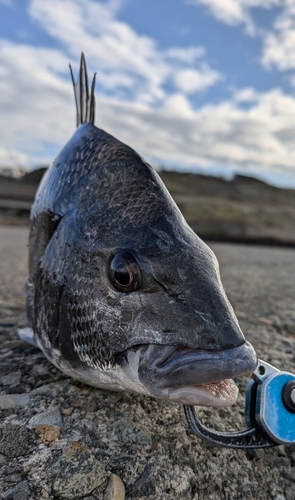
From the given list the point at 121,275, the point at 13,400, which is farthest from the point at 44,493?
the point at 121,275

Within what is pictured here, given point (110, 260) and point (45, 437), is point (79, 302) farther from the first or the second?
point (45, 437)

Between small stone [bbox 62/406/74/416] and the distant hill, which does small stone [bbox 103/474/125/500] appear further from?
the distant hill

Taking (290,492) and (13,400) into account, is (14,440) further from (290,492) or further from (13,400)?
(290,492)

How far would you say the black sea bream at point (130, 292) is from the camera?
3.68 ft

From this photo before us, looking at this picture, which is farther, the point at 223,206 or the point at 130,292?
the point at 223,206

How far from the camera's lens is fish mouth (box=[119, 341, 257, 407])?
1.07 m

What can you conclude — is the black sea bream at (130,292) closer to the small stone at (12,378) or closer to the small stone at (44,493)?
the small stone at (12,378)

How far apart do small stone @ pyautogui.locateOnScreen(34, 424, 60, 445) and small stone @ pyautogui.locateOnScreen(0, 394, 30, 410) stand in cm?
18

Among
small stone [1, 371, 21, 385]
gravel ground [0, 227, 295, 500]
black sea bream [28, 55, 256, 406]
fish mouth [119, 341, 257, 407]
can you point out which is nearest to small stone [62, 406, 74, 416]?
gravel ground [0, 227, 295, 500]

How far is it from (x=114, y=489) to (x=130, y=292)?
2.06 ft

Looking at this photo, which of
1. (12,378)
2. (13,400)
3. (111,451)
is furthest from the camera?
(12,378)

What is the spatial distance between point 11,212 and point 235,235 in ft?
32.6

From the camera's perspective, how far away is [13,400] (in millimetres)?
1597

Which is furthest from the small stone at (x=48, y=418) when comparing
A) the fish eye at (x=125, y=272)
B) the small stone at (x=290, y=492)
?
the small stone at (x=290, y=492)
